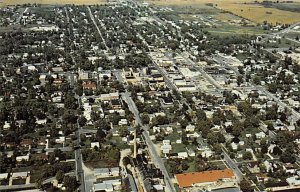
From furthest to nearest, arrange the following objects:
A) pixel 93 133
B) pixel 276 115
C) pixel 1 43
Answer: pixel 1 43
pixel 276 115
pixel 93 133

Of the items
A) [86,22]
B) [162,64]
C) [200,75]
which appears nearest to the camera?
[200,75]

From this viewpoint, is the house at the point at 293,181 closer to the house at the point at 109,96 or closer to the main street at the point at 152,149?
the main street at the point at 152,149

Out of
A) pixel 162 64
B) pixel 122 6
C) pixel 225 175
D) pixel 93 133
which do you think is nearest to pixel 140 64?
pixel 162 64

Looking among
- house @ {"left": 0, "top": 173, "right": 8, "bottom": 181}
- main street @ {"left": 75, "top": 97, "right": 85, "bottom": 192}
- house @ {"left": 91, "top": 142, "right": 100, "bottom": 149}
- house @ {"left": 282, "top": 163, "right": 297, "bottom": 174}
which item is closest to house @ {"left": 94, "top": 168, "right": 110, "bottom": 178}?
main street @ {"left": 75, "top": 97, "right": 85, "bottom": 192}

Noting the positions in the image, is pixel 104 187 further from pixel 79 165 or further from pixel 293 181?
pixel 293 181

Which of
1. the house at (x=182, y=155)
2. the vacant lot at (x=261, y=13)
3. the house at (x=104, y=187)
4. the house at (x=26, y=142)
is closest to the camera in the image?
the house at (x=104, y=187)

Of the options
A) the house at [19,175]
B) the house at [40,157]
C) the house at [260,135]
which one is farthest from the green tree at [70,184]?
the house at [260,135]

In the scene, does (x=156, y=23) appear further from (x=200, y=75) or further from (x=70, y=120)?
(x=70, y=120)
